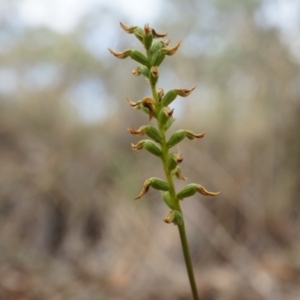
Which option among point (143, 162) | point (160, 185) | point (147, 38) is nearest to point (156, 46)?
point (147, 38)

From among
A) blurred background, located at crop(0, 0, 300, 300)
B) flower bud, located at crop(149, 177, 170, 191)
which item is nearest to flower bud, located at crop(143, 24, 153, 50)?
flower bud, located at crop(149, 177, 170, 191)

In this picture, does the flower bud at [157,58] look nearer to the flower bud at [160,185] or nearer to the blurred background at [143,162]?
the flower bud at [160,185]

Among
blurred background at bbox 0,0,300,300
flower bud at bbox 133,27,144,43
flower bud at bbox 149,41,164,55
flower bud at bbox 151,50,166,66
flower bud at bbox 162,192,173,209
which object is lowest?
flower bud at bbox 162,192,173,209

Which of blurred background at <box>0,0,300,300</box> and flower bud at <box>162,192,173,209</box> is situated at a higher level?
blurred background at <box>0,0,300,300</box>

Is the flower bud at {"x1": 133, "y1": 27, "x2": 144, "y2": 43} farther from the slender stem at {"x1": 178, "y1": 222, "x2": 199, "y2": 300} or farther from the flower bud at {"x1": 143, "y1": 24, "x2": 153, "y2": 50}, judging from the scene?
the slender stem at {"x1": 178, "y1": 222, "x2": 199, "y2": 300}

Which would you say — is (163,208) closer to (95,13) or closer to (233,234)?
(233,234)

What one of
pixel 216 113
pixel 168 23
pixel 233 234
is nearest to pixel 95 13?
pixel 168 23
